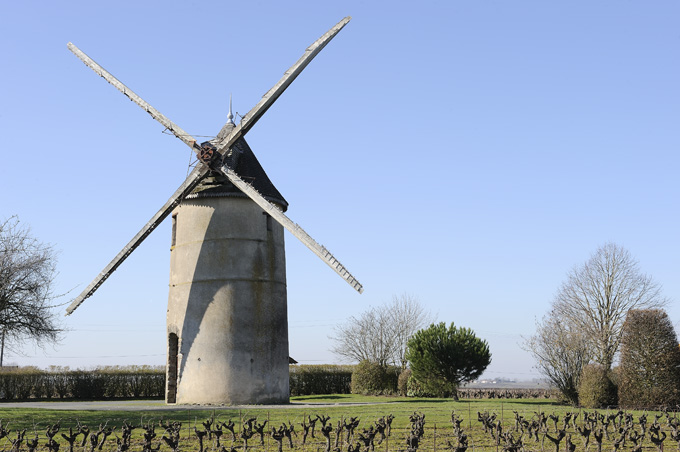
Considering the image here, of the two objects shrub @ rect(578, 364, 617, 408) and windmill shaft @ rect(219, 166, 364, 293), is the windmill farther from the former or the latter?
shrub @ rect(578, 364, 617, 408)

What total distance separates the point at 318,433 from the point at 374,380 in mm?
20678

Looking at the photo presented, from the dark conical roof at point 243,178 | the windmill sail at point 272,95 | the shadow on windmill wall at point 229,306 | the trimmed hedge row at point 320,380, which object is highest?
the windmill sail at point 272,95

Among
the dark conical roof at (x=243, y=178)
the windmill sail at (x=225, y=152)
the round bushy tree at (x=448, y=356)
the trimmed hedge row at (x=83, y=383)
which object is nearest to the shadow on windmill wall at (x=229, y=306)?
the dark conical roof at (x=243, y=178)

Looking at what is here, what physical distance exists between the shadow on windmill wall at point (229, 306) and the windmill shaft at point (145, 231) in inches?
24.1

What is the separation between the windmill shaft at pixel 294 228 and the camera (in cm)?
2127

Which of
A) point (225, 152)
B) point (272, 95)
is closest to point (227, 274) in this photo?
point (225, 152)

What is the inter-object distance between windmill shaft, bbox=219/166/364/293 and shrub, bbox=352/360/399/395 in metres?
15.8

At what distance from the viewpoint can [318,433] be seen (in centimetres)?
1566

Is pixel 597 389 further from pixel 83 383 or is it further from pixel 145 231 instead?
pixel 83 383

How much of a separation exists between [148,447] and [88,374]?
25451 millimetres

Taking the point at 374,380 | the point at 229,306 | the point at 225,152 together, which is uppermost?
the point at 225,152

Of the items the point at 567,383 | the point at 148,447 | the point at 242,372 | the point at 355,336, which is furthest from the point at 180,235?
the point at 355,336

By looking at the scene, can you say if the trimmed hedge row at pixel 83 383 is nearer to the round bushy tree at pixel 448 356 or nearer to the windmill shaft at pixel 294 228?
the round bushy tree at pixel 448 356

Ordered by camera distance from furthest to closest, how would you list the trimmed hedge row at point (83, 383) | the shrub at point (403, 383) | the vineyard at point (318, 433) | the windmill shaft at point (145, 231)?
the shrub at point (403, 383), the trimmed hedge row at point (83, 383), the windmill shaft at point (145, 231), the vineyard at point (318, 433)
